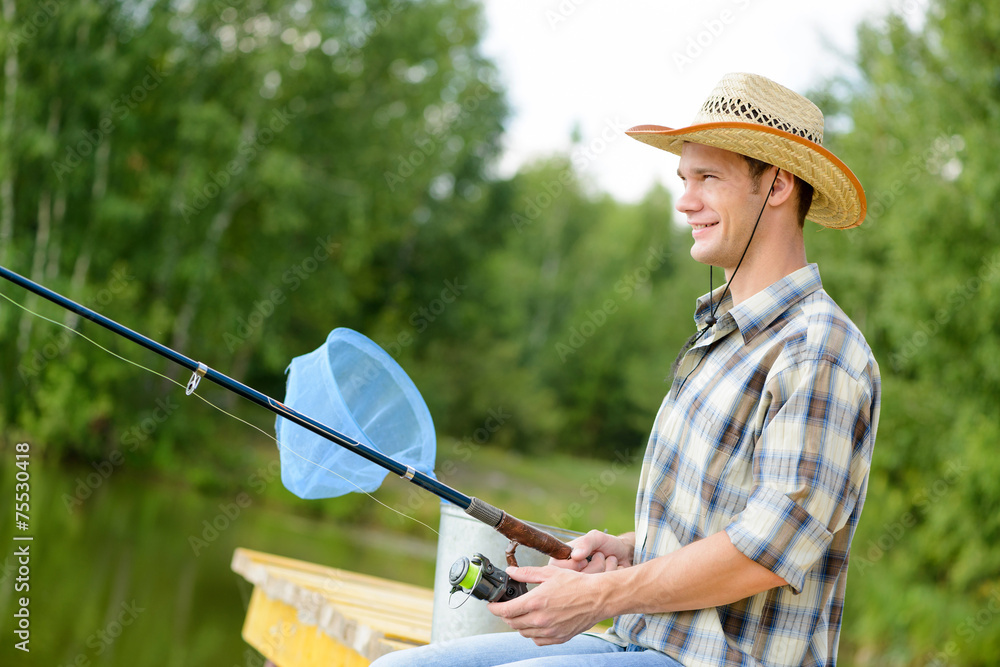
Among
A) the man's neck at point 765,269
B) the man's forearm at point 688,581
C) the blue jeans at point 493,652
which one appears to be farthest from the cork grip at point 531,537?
the man's neck at point 765,269

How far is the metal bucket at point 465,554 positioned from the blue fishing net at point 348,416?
0.17m

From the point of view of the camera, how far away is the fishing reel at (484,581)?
165cm

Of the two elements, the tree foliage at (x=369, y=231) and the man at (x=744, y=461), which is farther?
the tree foliage at (x=369, y=231)

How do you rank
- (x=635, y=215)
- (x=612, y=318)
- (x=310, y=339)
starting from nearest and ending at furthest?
(x=310, y=339) → (x=612, y=318) → (x=635, y=215)

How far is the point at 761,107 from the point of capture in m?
1.75

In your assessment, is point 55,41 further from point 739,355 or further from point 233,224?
point 739,355

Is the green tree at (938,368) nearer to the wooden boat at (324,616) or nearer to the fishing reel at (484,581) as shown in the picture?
the wooden boat at (324,616)

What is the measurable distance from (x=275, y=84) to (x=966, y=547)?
10040mm

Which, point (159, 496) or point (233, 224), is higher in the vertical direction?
point (233, 224)

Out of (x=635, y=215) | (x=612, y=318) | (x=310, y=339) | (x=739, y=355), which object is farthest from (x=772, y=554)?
(x=635, y=215)

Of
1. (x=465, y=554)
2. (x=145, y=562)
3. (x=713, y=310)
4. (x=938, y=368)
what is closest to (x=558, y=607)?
(x=465, y=554)

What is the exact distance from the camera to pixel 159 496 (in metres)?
11.5

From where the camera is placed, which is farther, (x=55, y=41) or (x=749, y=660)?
(x=55, y=41)

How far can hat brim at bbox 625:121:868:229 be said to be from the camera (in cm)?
170
